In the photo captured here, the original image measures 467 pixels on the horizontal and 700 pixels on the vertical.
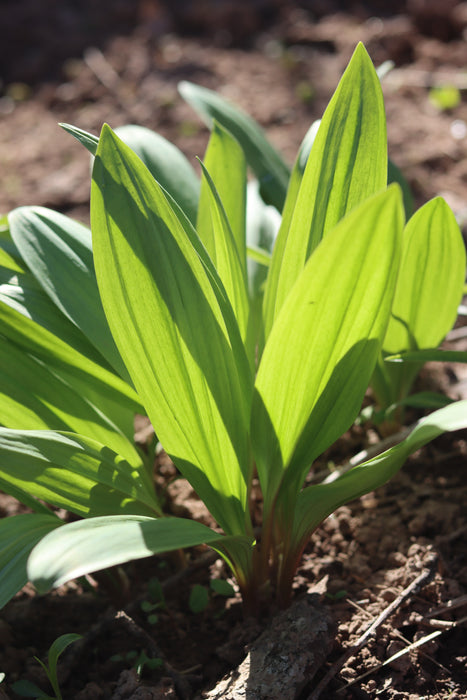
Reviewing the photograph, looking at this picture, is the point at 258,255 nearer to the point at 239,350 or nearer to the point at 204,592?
the point at 239,350

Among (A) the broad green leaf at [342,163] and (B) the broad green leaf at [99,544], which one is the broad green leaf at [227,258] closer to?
(A) the broad green leaf at [342,163]

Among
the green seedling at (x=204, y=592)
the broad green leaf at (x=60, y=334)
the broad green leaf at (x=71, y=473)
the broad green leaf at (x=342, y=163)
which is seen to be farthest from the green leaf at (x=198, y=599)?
the broad green leaf at (x=342, y=163)

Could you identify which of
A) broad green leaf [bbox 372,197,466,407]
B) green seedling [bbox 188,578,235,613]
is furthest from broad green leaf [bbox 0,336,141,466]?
broad green leaf [bbox 372,197,466,407]

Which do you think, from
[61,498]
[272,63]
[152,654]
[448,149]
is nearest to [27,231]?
[61,498]

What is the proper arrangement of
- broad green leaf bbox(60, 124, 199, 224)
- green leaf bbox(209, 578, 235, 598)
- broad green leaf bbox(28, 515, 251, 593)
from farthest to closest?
broad green leaf bbox(60, 124, 199, 224), green leaf bbox(209, 578, 235, 598), broad green leaf bbox(28, 515, 251, 593)

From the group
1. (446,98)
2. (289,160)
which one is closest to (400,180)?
(289,160)

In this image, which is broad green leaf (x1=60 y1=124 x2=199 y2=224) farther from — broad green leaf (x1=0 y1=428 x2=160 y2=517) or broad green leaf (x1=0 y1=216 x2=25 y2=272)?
broad green leaf (x1=0 y1=428 x2=160 y2=517)

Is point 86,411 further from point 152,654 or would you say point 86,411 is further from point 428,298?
point 428,298
